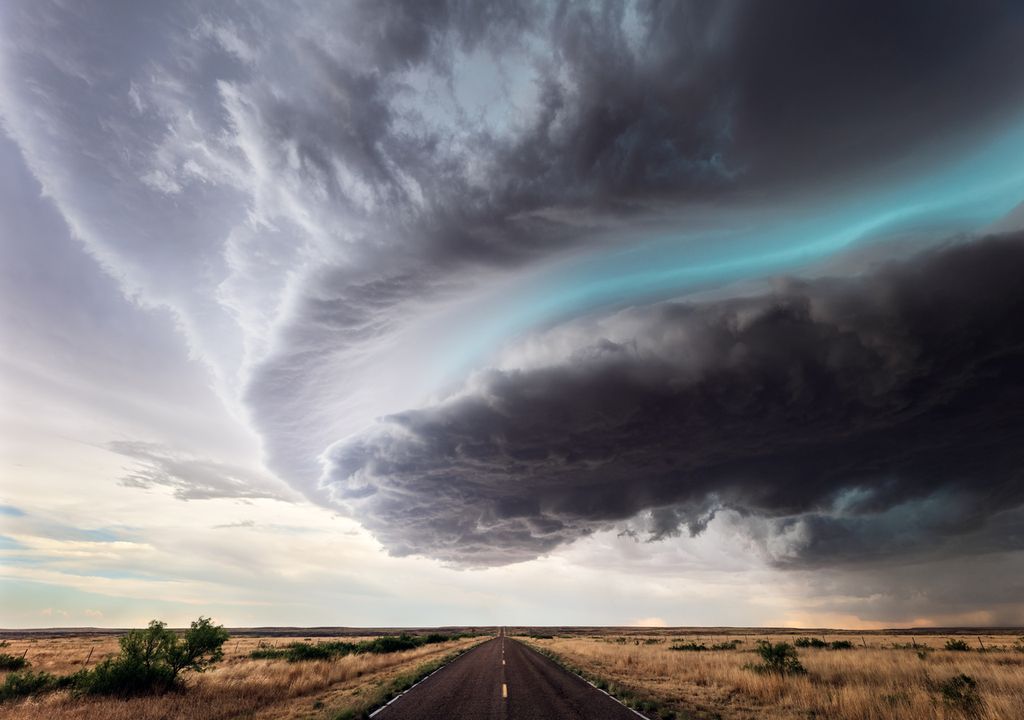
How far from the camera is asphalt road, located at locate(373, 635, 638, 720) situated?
551 inches

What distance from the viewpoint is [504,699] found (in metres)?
16.8

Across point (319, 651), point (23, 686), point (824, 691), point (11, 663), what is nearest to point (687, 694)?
point (824, 691)

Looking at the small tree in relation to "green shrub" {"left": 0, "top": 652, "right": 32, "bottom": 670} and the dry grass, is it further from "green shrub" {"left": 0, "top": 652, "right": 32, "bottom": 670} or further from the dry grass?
"green shrub" {"left": 0, "top": 652, "right": 32, "bottom": 670}

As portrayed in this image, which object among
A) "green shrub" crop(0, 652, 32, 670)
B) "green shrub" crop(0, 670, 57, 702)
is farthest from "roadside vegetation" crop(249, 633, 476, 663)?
"green shrub" crop(0, 652, 32, 670)

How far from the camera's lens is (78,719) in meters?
14.4

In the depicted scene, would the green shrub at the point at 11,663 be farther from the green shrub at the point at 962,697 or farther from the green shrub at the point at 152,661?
the green shrub at the point at 962,697

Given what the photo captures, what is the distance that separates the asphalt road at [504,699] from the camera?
551 inches

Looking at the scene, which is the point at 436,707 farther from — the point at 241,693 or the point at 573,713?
the point at 241,693

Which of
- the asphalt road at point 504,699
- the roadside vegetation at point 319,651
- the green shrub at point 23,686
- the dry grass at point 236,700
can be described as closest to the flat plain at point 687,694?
the dry grass at point 236,700

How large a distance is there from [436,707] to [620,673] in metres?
14.9

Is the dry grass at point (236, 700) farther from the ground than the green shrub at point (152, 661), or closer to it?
closer to it

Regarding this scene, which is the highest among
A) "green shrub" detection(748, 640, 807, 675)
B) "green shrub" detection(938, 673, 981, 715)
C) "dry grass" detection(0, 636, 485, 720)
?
"green shrub" detection(748, 640, 807, 675)

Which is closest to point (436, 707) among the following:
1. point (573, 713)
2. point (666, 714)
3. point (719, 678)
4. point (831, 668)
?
point (573, 713)

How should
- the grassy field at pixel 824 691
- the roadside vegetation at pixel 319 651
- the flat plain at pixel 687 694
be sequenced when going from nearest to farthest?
the grassy field at pixel 824 691 < the flat plain at pixel 687 694 < the roadside vegetation at pixel 319 651
